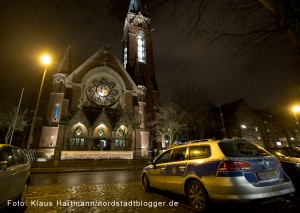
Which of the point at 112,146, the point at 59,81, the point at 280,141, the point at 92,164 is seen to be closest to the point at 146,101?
the point at 112,146

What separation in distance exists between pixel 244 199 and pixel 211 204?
0.71 m

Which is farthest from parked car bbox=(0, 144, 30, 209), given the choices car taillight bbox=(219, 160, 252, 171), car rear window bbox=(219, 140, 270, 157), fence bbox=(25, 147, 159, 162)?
fence bbox=(25, 147, 159, 162)

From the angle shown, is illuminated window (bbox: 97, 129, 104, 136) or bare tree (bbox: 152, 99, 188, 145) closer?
illuminated window (bbox: 97, 129, 104, 136)

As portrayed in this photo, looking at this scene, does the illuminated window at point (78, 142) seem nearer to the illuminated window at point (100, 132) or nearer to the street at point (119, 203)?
the illuminated window at point (100, 132)

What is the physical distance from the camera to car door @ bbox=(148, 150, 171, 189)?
18.0 ft

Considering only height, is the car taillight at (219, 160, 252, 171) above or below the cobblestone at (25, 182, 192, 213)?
above

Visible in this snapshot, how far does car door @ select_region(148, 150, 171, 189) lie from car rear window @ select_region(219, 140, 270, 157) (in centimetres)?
209

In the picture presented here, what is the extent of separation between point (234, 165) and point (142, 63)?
36404 millimetres

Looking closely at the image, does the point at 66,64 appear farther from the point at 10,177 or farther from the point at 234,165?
the point at 234,165

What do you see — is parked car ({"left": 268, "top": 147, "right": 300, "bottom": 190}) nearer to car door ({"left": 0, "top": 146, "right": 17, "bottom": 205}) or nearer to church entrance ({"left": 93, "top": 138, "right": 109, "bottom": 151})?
car door ({"left": 0, "top": 146, "right": 17, "bottom": 205})

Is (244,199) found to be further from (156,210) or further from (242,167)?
(156,210)

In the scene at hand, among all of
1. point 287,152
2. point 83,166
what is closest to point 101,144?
point 83,166

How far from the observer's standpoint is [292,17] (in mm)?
3934

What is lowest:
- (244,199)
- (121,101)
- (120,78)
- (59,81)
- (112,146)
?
(244,199)
